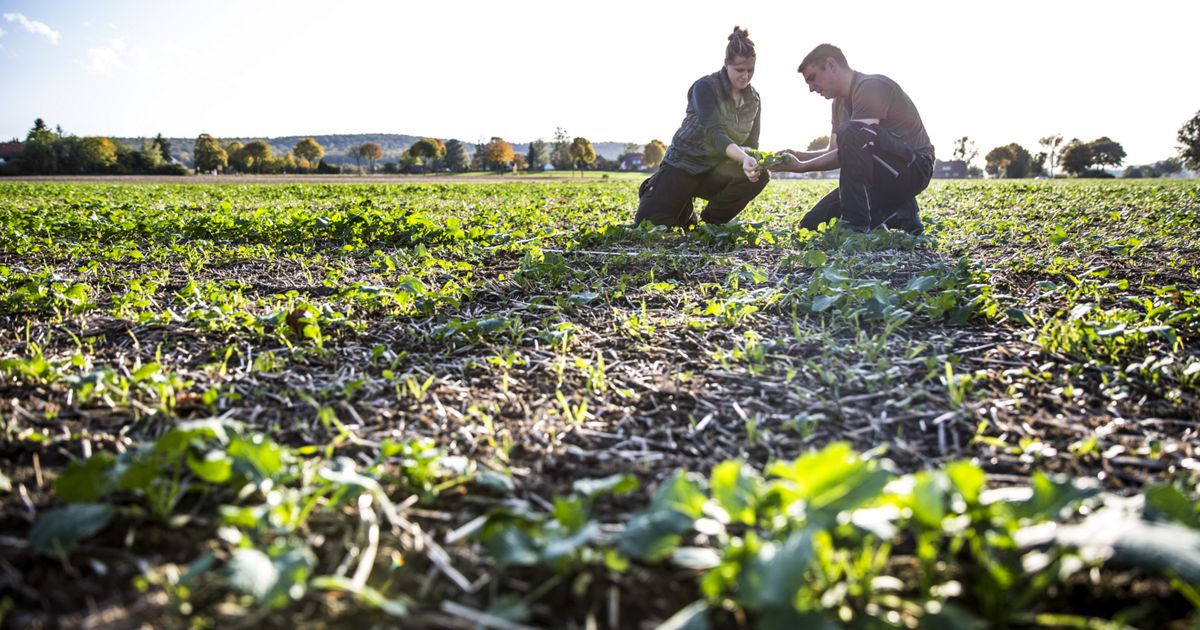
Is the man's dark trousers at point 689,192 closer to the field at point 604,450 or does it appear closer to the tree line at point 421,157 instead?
the field at point 604,450

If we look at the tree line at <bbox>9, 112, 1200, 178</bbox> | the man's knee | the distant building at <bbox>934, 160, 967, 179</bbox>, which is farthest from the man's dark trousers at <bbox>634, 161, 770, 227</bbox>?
the distant building at <bbox>934, 160, 967, 179</bbox>

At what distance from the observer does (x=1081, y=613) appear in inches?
44.6

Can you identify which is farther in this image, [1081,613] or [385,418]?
[385,418]

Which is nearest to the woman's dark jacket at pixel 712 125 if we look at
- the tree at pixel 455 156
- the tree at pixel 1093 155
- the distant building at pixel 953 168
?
the tree at pixel 1093 155

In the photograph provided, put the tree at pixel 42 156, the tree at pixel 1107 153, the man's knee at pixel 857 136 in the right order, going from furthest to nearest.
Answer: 1. the tree at pixel 1107 153
2. the tree at pixel 42 156
3. the man's knee at pixel 857 136

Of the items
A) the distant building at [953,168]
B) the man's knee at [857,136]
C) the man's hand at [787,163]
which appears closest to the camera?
the man's hand at [787,163]

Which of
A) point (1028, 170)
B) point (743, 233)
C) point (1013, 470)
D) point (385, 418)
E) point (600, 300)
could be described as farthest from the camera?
point (1028, 170)

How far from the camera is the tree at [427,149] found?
323ft

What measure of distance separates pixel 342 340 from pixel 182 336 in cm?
72

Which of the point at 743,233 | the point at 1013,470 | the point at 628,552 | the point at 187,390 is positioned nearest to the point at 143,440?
the point at 187,390

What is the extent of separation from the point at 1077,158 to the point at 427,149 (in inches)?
3508

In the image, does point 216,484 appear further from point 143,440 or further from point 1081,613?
point 1081,613

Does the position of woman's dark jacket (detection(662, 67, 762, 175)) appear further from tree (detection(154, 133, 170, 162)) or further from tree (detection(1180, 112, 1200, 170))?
tree (detection(154, 133, 170, 162))

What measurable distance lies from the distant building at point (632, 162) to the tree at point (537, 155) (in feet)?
47.5
